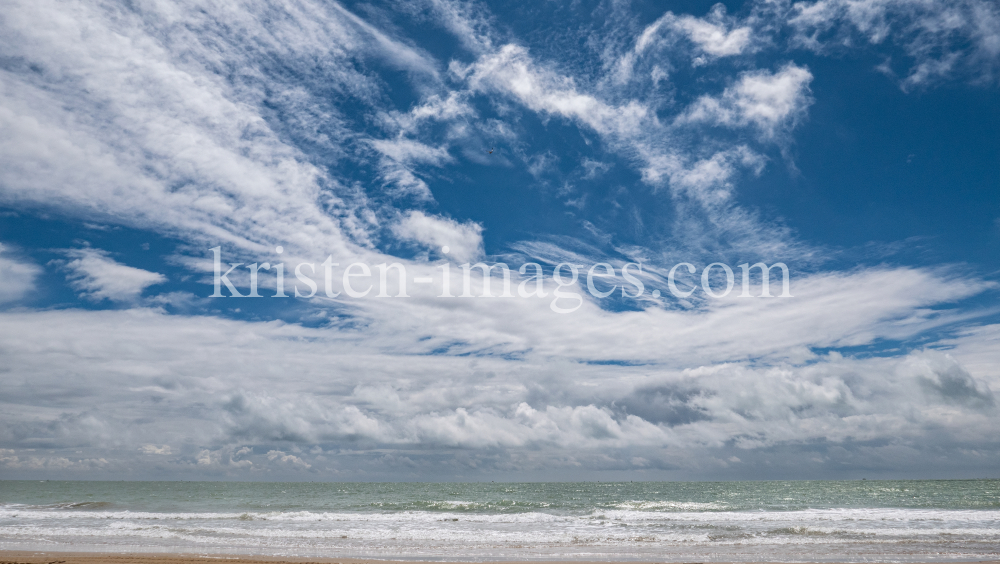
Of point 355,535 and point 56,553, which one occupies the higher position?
point 56,553

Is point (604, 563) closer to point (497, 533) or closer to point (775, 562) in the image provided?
point (775, 562)

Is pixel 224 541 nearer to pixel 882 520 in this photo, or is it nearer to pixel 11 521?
pixel 11 521

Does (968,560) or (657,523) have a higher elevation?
(968,560)

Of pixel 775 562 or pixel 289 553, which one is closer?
pixel 775 562

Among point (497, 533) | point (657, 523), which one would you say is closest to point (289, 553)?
point (497, 533)

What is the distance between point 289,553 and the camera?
65.9ft

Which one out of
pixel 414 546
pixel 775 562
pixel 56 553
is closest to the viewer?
pixel 775 562

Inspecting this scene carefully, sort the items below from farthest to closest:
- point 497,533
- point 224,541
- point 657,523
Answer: point 657,523
point 497,533
point 224,541

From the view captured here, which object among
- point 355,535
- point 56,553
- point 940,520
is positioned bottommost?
point 940,520

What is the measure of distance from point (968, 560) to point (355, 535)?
24.3 meters

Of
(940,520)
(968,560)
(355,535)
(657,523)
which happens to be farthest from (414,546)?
(940,520)

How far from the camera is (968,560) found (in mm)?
17797

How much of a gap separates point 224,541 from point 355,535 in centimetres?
572

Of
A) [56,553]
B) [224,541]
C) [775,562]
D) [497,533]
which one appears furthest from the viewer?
[497,533]
